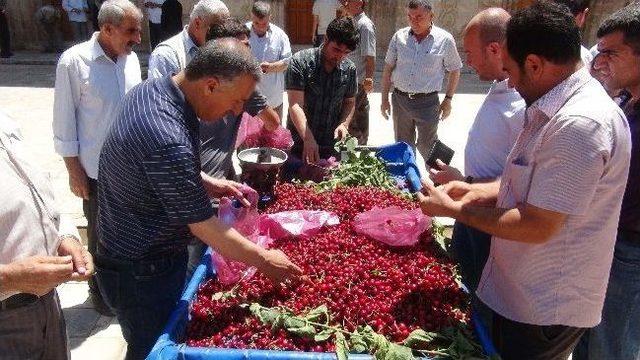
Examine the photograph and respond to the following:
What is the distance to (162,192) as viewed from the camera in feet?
6.37

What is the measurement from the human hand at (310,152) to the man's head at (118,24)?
1395 mm

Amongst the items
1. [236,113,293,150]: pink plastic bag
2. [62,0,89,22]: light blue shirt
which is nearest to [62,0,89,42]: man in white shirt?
[62,0,89,22]: light blue shirt

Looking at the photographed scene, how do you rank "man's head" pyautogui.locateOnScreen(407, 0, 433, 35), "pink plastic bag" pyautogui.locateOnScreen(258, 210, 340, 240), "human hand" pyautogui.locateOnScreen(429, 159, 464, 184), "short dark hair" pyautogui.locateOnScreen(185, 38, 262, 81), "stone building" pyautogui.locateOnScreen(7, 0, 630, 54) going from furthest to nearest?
"stone building" pyautogui.locateOnScreen(7, 0, 630, 54) < "man's head" pyautogui.locateOnScreen(407, 0, 433, 35) < "human hand" pyautogui.locateOnScreen(429, 159, 464, 184) < "pink plastic bag" pyautogui.locateOnScreen(258, 210, 340, 240) < "short dark hair" pyautogui.locateOnScreen(185, 38, 262, 81)

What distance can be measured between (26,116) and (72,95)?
6.09m

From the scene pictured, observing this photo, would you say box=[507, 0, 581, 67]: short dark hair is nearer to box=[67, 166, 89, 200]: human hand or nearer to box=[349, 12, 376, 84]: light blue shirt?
box=[67, 166, 89, 200]: human hand

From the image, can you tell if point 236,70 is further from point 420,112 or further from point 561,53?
point 420,112

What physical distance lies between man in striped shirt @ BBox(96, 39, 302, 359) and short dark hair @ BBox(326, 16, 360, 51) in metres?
1.82

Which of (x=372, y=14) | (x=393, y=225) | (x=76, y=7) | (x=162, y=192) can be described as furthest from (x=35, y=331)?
(x=76, y=7)

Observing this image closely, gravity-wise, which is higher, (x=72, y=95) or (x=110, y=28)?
(x=110, y=28)

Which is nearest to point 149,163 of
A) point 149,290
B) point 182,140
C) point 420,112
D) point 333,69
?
point 182,140

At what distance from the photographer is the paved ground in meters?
3.53

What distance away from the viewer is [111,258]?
7.56 feet

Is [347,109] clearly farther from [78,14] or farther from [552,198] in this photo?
[78,14]

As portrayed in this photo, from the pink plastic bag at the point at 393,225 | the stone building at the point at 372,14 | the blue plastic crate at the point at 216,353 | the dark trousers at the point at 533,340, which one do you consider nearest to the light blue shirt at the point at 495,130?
the pink plastic bag at the point at 393,225
